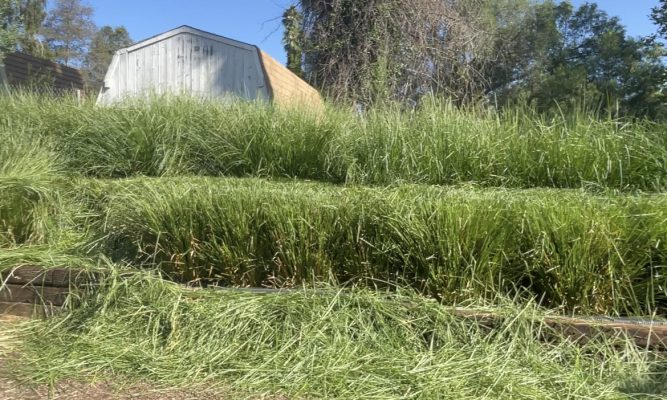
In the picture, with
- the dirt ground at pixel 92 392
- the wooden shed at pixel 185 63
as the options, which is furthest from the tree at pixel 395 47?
the dirt ground at pixel 92 392

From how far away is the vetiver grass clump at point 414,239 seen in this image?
3217 millimetres

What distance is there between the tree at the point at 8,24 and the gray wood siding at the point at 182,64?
6.87 feet

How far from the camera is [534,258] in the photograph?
3.29 meters

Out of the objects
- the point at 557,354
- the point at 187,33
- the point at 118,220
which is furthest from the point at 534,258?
the point at 187,33

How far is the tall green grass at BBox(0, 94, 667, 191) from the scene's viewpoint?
15.7 ft

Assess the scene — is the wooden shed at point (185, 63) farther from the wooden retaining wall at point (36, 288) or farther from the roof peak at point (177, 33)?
the wooden retaining wall at point (36, 288)

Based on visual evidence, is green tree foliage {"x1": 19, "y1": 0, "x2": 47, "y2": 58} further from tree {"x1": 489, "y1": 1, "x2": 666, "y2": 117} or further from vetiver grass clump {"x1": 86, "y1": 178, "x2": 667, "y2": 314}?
vetiver grass clump {"x1": 86, "y1": 178, "x2": 667, "y2": 314}

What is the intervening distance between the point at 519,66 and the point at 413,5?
1647 centimetres

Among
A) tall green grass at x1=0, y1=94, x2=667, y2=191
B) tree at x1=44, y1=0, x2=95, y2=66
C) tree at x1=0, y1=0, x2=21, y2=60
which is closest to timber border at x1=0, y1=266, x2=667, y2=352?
tall green grass at x1=0, y1=94, x2=667, y2=191

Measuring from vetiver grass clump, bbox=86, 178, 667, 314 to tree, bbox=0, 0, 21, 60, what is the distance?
860 centimetres

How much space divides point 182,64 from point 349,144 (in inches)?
350

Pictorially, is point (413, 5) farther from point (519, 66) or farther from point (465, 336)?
point (519, 66)

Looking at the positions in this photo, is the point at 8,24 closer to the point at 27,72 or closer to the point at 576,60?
the point at 27,72

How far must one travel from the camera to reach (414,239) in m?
3.40
